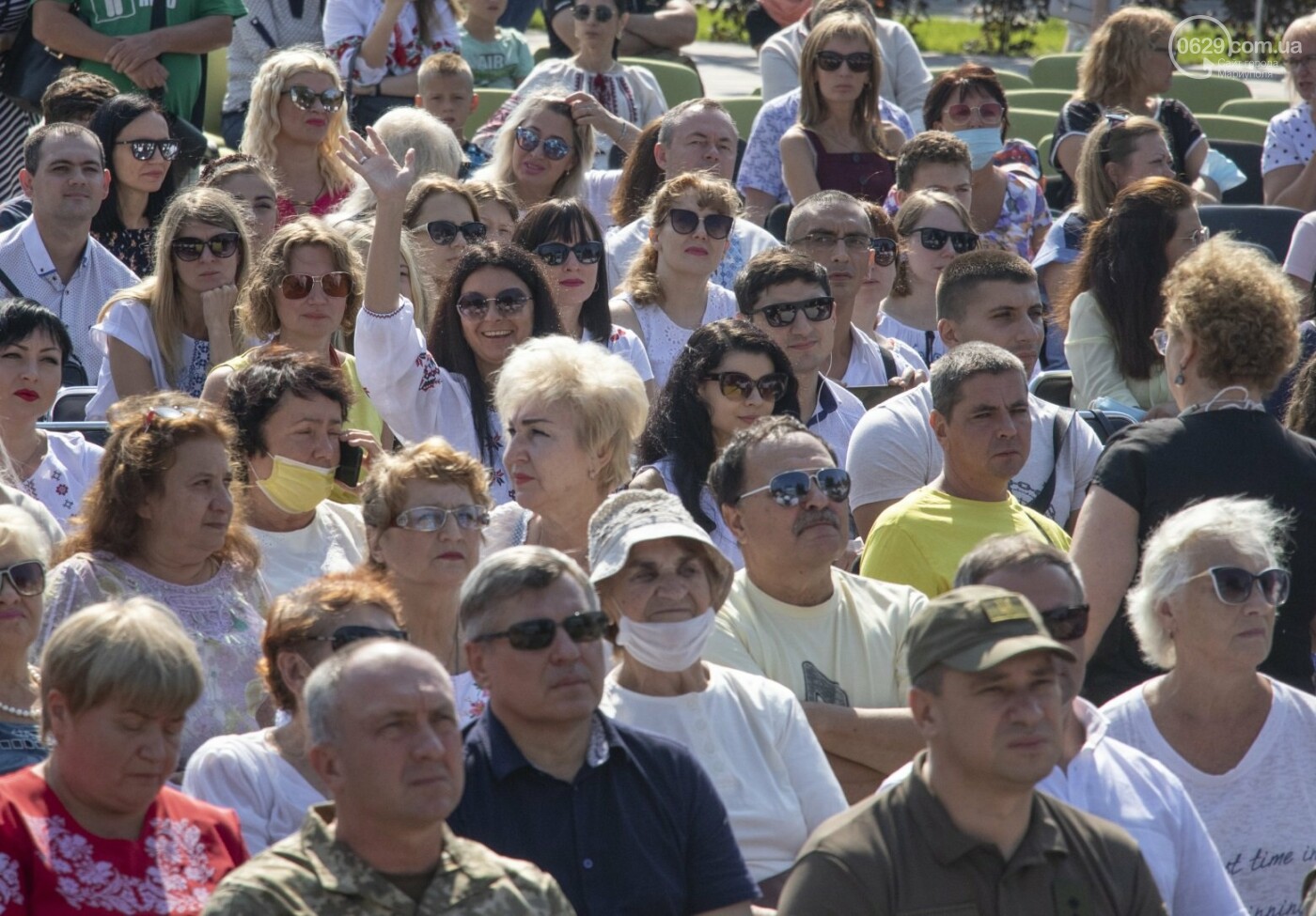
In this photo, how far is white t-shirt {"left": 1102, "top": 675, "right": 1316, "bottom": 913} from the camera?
4125mm

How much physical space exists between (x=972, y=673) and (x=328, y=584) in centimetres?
147

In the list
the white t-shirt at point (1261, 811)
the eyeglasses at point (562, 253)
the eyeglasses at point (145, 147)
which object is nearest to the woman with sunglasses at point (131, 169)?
the eyeglasses at point (145, 147)

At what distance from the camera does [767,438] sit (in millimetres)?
4746

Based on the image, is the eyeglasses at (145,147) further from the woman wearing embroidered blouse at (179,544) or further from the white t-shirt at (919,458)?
the white t-shirt at (919,458)

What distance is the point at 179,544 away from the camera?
4527 millimetres

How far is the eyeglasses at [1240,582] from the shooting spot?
4102mm

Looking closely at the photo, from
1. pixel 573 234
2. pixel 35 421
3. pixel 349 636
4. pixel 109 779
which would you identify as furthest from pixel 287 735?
pixel 573 234

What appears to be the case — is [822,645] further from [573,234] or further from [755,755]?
[573,234]

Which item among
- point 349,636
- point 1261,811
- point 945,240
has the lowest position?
point 1261,811

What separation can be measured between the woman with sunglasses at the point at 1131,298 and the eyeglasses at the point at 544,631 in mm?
3340

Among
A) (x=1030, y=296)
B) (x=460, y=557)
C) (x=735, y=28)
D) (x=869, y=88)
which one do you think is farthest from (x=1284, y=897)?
(x=735, y=28)

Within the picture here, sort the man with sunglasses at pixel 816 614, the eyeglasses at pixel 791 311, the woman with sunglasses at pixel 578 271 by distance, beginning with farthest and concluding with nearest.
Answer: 1. the woman with sunglasses at pixel 578 271
2. the eyeglasses at pixel 791 311
3. the man with sunglasses at pixel 816 614

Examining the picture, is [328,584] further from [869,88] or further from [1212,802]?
[869,88]

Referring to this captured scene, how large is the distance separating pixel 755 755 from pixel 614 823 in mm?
584
